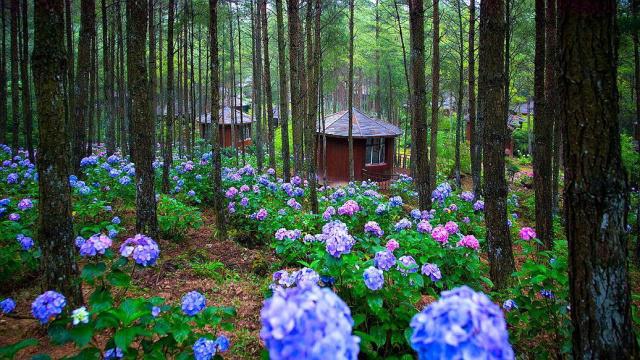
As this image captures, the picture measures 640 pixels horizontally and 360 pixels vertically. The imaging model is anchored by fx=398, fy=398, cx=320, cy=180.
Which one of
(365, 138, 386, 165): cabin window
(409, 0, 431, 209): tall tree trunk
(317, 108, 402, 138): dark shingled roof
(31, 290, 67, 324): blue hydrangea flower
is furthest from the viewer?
(365, 138, 386, 165): cabin window

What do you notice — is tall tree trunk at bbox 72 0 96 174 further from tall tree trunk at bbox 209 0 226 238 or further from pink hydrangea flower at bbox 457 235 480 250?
pink hydrangea flower at bbox 457 235 480 250

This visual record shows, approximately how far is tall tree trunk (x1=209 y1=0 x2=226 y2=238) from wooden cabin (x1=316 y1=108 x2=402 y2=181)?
14.5 m

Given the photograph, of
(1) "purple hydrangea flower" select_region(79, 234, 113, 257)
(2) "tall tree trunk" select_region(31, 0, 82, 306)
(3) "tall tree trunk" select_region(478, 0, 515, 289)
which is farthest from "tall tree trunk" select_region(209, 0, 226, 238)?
(3) "tall tree trunk" select_region(478, 0, 515, 289)

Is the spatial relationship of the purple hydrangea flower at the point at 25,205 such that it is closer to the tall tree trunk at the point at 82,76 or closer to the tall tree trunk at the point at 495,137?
the tall tree trunk at the point at 82,76

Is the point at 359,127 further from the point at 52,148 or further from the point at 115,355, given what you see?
the point at 115,355

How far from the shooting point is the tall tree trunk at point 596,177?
2.56 meters

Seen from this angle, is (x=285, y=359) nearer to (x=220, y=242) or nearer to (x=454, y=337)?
(x=454, y=337)

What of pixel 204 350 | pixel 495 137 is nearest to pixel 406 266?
pixel 204 350

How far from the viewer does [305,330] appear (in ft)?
4.19

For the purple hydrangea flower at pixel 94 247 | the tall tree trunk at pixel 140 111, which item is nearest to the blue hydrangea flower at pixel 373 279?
the purple hydrangea flower at pixel 94 247

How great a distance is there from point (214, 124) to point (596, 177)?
5.92 metres

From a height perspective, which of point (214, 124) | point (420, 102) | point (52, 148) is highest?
point (420, 102)

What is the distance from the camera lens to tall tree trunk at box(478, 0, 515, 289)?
488 cm

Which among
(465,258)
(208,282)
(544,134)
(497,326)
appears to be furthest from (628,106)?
(497,326)
